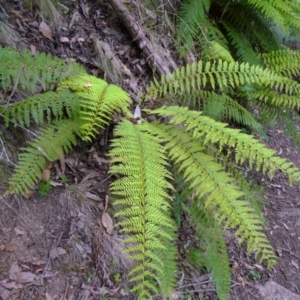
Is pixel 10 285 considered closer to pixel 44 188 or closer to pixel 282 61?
pixel 44 188

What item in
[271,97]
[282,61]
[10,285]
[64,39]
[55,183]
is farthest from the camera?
[282,61]

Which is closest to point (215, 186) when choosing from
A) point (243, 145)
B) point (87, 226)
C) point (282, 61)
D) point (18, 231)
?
point (243, 145)

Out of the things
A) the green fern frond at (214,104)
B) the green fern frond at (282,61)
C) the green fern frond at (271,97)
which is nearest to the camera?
the green fern frond at (214,104)

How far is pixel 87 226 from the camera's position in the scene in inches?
107

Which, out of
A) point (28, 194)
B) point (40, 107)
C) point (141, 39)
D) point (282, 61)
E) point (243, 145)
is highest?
point (282, 61)

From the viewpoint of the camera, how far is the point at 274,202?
4512 mm

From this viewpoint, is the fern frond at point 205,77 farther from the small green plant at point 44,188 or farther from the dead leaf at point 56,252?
the dead leaf at point 56,252

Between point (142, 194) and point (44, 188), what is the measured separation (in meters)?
0.81

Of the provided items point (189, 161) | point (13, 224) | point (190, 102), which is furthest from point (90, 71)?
point (13, 224)

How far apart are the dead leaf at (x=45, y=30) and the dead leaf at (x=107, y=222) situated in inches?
68.7

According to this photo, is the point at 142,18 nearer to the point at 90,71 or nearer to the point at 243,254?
the point at 90,71

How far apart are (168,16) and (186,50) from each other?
0.52 metres

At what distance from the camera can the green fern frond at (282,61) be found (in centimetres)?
446

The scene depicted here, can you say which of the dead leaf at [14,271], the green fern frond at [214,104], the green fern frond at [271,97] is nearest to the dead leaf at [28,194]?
the dead leaf at [14,271]
